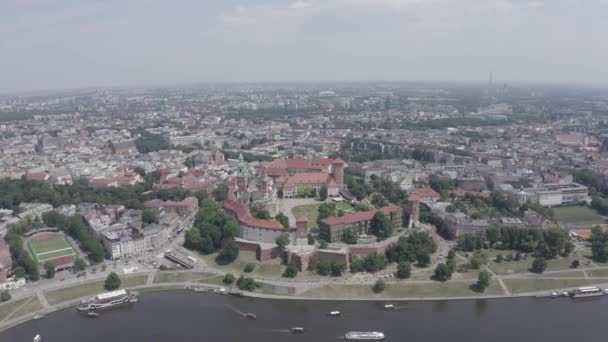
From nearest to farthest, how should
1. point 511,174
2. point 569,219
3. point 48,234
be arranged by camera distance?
point 48,234
point 569,219
point 511,174

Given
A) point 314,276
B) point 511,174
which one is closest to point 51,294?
point 314,276

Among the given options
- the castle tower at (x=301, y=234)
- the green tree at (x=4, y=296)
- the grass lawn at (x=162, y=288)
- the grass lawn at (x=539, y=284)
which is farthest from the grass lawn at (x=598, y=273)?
the green tree at (x=4, y=296)

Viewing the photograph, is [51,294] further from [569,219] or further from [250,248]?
[569,219]

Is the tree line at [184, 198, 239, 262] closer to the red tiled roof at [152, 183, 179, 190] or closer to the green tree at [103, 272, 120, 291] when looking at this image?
the green tree at [103, 272, 120, 291]

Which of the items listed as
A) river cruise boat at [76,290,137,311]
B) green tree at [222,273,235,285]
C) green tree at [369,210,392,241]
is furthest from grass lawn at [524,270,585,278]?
river cruise boat at [76,290,137,311]

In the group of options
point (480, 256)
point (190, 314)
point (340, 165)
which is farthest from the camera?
point (340, 165)

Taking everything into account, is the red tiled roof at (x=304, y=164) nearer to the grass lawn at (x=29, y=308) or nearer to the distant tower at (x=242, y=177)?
the distant tower at (x=242, y=177)
